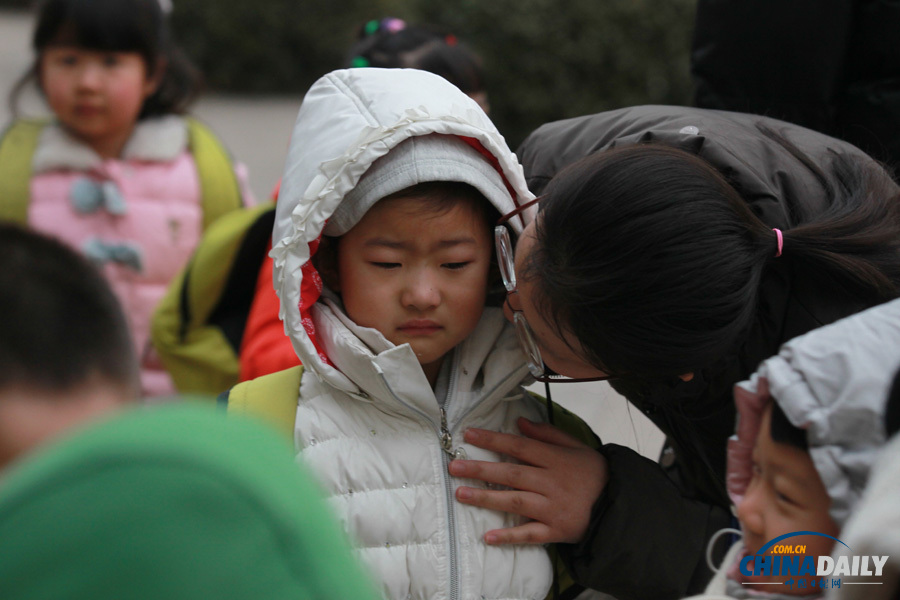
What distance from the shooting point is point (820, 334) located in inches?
51.3

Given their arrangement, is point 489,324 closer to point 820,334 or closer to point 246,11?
point 820,334

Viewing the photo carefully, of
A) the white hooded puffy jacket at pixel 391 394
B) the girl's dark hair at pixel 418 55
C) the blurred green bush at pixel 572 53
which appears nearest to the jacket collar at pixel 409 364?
the white hooded puffy jacket at pixel 391 394

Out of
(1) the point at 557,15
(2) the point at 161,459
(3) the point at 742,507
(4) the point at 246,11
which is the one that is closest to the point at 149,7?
(3) the point at 742,507

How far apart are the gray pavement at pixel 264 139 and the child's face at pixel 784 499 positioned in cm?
76

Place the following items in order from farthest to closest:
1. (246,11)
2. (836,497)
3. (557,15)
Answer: (246,11)
(557,15)
(836,497)

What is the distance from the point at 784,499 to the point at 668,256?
0.45m

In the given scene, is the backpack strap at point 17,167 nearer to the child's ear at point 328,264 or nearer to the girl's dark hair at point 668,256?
the child's ear at point 328,264

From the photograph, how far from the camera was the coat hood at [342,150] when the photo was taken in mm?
1804

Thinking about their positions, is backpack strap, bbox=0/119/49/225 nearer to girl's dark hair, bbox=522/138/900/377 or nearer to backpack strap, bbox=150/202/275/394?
backpack strap, bbox=150/202/275/394

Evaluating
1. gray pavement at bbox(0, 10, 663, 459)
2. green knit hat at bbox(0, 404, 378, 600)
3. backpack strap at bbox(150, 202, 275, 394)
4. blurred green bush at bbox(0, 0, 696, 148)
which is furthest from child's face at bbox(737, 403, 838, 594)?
blurred green bush at bbox(0, 0, 696, 148)

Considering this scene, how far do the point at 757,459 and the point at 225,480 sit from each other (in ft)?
3.11

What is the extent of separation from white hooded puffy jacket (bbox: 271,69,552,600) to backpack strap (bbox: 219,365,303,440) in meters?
0.03

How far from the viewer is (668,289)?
1537mm

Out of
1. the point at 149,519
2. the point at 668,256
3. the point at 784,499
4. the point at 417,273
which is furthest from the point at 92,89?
the point at 149,519
